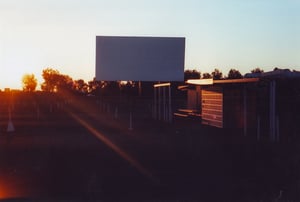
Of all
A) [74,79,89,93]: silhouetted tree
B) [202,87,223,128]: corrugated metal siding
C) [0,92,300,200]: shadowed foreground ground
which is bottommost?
[0,92,300,200]: shadowed foreground ground

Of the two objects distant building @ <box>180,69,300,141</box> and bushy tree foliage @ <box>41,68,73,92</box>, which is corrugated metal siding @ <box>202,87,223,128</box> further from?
bushy tree foliage @ <box>41,68,73,92</box>

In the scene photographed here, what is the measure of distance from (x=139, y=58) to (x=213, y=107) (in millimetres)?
26120

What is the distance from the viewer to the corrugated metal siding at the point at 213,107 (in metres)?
35.9

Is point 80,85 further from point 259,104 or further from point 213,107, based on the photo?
point 259,104

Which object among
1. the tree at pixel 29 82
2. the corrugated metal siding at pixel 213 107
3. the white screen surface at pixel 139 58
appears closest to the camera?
the corrugated metal siding at pixel 213 107

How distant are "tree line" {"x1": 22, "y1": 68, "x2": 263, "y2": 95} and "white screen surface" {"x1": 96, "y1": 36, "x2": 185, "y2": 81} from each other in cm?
796

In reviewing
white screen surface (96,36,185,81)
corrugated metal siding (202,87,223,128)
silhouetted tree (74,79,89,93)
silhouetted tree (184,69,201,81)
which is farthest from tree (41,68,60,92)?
corrugated metal siding (202,87,223,128)

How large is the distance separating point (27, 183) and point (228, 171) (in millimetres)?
5286

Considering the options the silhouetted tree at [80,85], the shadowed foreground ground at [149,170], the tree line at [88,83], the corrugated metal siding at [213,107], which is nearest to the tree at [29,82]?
the tree line at [88,83]

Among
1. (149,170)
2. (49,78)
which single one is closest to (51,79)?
(49,78)

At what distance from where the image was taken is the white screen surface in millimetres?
62031

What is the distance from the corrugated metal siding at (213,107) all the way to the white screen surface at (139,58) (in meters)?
22.6

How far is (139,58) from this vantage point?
206 ft

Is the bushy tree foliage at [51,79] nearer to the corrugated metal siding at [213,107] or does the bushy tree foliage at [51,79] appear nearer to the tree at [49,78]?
the tree at [49,78]
